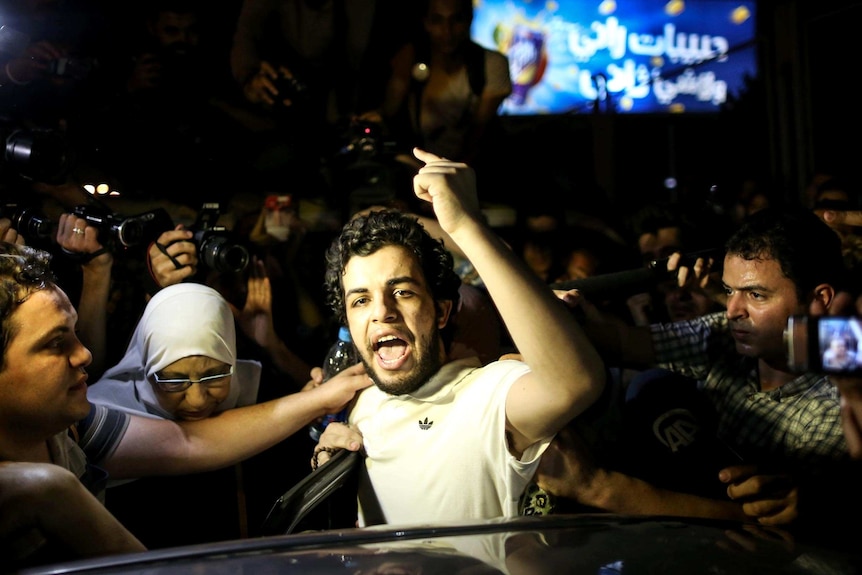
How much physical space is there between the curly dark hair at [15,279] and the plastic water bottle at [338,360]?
927mm

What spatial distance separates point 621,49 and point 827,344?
18.1 feet

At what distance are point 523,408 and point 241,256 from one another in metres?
1.20

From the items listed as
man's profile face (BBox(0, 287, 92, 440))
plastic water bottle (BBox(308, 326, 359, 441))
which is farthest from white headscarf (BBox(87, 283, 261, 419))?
man's profile face (BBox(0, 287, 92, 440))

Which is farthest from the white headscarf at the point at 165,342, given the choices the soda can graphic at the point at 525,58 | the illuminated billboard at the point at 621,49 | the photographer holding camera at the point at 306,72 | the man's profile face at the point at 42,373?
the soda can graphic at the point at 525,58

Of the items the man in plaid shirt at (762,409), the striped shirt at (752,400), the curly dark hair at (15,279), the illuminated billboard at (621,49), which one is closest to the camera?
the curly dark hair at (15,279)

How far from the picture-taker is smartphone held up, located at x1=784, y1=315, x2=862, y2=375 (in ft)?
4.39

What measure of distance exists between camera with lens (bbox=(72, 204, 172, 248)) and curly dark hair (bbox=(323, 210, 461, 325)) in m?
0.64

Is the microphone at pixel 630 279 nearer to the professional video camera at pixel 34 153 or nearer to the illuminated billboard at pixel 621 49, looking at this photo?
the professional video camera at pixel 34 153

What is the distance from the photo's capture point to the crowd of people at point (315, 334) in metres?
2.00

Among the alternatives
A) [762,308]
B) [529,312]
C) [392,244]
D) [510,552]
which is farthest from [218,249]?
[762,308]

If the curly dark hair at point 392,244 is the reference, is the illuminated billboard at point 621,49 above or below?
above

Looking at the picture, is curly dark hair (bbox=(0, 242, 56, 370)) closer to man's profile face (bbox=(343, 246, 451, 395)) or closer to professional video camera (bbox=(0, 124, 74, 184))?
professional video camera (bbox=(0, 124, 74, 184))

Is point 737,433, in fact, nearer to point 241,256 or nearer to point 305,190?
point 241,256

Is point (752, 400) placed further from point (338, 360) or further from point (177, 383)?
point (177, 383)
